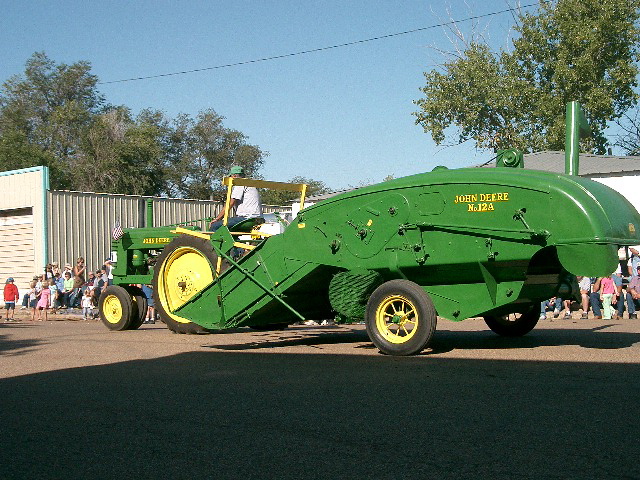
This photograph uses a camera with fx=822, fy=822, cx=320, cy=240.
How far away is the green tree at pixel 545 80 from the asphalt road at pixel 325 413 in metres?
29.6

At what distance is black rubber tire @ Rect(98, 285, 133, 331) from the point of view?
14.6 m

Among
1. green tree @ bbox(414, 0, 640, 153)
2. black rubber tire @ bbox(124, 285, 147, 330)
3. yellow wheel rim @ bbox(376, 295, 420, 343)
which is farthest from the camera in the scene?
green tree @ bbox(414, 0, 640, 153)

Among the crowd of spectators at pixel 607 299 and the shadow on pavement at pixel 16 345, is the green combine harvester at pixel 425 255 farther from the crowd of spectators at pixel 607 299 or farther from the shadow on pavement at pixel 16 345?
the crowd of spectators at pixel 607 299

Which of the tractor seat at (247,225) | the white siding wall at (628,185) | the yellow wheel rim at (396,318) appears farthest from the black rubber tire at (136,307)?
the white siding wall at (628,185)

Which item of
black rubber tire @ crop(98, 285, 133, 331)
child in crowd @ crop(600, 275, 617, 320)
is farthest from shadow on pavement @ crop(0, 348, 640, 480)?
child in crowd @ crop(600, 275, 617, 320)

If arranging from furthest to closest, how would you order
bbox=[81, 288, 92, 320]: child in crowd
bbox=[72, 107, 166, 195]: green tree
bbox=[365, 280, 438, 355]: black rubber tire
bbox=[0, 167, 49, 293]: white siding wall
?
bbox=[72, 107, 166, 195]: green tree → bbox=[0, 167, 49, 293]: white siding wall → bbox=[81, 288, 92, 320]: child in crowd → bbox=[365, 280, 438, 355]: black rubber tire

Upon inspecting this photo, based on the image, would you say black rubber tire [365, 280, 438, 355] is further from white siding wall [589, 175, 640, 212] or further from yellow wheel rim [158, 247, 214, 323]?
white siding wall [589, 175, 640, 212]

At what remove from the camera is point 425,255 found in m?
9.65

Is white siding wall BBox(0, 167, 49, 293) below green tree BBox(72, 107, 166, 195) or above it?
below

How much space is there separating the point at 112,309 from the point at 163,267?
229cm

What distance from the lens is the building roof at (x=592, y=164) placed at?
26016 millimetres

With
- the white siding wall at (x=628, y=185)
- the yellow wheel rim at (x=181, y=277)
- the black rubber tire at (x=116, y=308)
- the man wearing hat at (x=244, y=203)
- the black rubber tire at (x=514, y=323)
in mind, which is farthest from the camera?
the white siding wall at (x=628, y=185)

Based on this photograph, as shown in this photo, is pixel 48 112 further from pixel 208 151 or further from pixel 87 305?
pixel 87 305

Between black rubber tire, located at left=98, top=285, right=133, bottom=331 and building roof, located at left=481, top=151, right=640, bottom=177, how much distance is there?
43.7ft
